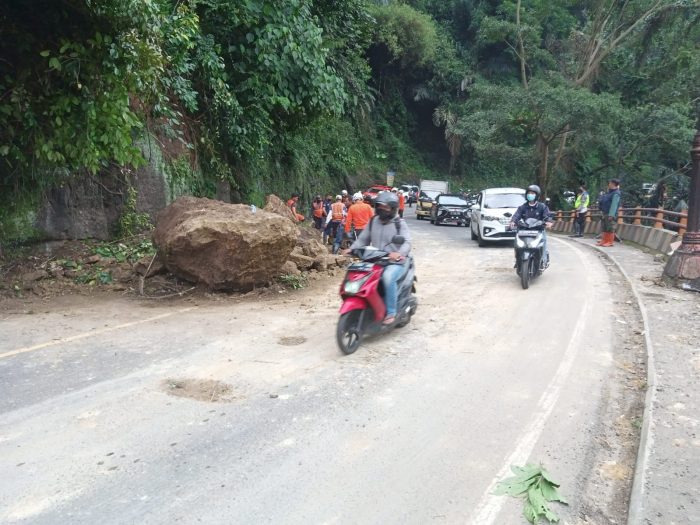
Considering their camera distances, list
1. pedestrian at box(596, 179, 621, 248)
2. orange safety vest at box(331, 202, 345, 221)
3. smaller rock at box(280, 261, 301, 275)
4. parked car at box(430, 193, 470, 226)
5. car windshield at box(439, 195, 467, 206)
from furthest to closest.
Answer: car windshield at box(439, 195, 467, 206) → parked car at box(430, 193, 470, 226) → pedestrian at box(596, 179, 621, 248) → orange safety vest at box(331, 202, 345, 221) → smaller rock at box(280, 261, 301, 275)

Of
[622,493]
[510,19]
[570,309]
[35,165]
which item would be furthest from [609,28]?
[622,493]

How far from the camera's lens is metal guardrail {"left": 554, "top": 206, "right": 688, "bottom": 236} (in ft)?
48.1

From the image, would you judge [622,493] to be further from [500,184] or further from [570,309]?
[500,184]

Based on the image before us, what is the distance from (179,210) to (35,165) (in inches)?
101

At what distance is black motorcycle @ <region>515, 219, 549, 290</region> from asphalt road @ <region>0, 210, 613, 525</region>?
73.6 inches

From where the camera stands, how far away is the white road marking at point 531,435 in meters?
3.66

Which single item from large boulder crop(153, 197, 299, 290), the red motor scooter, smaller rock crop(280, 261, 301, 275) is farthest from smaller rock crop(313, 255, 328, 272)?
the red motor scooter

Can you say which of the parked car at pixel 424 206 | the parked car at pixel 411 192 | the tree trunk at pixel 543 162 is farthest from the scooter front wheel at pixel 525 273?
the parked car at pixel 411 192

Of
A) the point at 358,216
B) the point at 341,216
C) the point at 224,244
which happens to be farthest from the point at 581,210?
the point at 224,244

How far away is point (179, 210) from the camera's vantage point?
10.5 meters

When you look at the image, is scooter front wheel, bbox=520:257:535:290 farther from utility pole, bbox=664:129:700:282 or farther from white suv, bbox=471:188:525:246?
white suv, bbox=471:188:525:246

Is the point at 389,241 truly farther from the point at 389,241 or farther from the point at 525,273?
the point at 525,273

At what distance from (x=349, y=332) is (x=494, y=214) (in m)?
12.6

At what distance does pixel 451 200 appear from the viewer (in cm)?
2988
